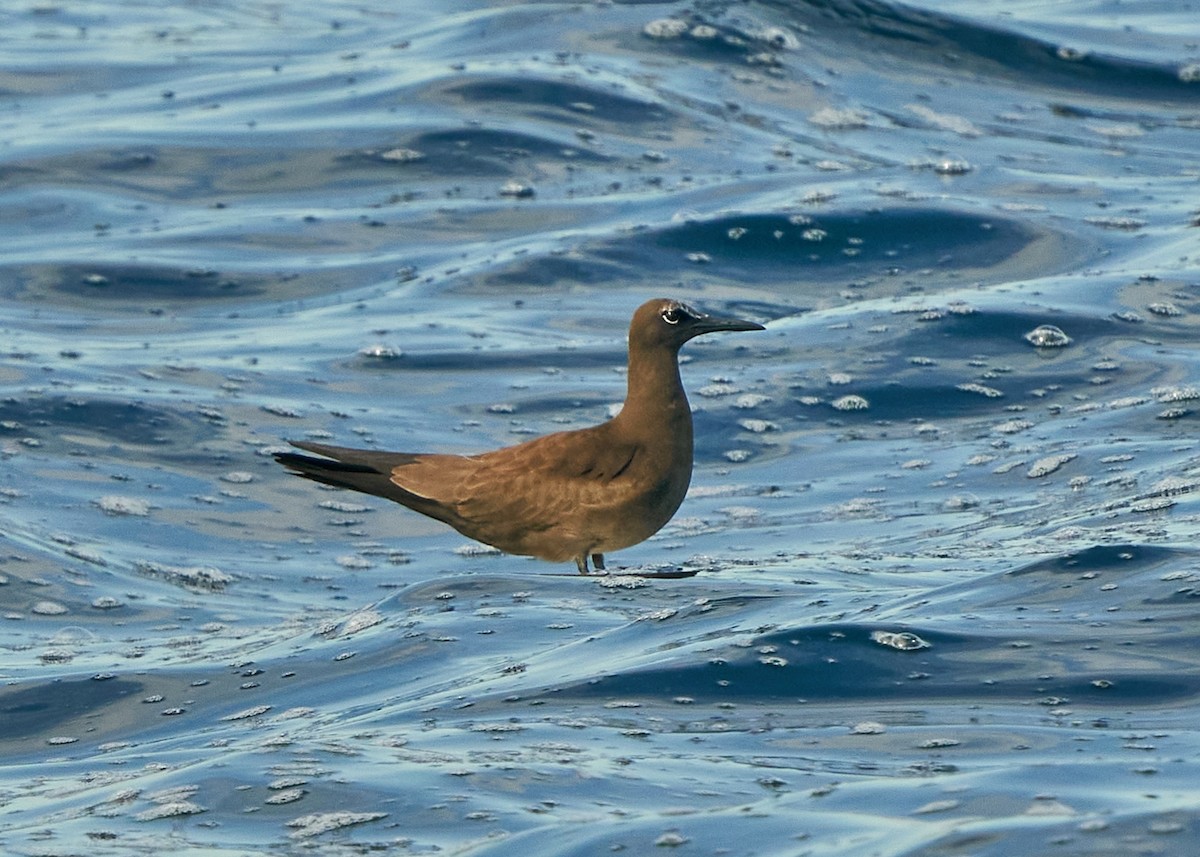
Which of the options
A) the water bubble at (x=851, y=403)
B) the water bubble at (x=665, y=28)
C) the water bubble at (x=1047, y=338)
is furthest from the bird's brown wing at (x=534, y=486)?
the water bubble at (x=665, y=28)

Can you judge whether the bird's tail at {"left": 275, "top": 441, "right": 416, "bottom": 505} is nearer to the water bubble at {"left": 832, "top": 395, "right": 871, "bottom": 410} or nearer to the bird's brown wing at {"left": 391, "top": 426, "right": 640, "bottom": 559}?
the bird's brown wing at {"left": 391, "top": 426, "right": 640, "bottom": 559}

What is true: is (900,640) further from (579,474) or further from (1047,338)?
(1047,338)

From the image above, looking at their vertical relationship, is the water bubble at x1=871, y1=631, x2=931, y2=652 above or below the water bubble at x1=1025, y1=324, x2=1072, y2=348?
below

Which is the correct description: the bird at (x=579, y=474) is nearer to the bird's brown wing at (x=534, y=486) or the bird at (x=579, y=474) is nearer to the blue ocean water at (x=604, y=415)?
the bird's brown wing at (x=534, y=486)

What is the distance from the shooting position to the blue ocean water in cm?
569

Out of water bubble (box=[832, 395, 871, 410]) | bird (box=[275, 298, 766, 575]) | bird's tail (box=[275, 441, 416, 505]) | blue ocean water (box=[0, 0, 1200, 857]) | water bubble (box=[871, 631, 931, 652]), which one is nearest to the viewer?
blue ocean water (box=[0, 0, 1200, 857])

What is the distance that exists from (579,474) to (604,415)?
12.5 ft

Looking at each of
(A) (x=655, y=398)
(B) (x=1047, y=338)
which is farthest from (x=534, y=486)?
(B) (x=1047, y=338)

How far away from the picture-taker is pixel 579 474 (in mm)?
7340

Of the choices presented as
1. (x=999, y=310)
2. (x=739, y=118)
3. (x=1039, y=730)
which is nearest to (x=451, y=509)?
(x=1039, y=730)

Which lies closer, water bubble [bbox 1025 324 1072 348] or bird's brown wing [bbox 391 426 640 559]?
bird's brown wing [bbox 391 426 640 559]

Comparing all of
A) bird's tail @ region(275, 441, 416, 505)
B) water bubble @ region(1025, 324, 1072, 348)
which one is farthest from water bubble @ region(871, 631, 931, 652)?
water bubble @ region(1025, 324, 1072, 348)

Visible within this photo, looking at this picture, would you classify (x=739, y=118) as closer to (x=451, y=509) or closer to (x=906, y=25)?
(x=906, y=25)

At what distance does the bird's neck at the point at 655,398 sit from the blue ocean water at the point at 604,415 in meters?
0.66
